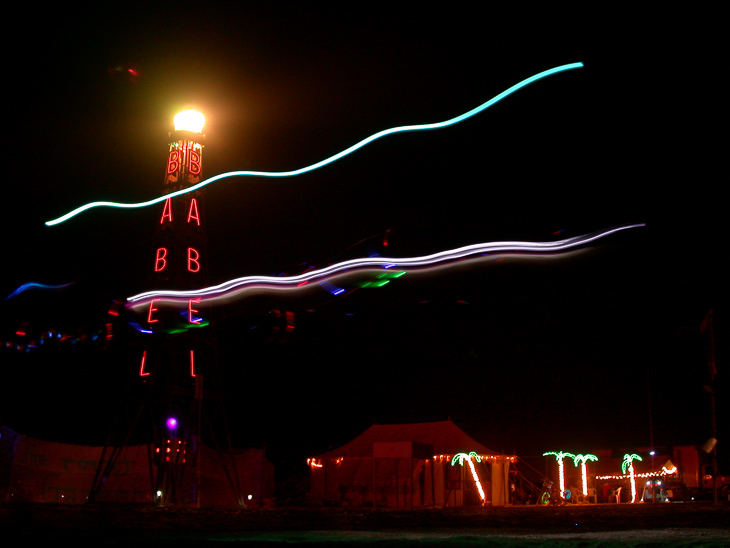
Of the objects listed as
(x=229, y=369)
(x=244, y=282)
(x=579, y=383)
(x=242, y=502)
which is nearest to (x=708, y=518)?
(x=244, y=282)

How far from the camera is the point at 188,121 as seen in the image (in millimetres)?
28844

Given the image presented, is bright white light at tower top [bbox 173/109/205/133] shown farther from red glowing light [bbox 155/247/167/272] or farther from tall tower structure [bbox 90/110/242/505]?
red glowing light [bbox 155/247/167/272]

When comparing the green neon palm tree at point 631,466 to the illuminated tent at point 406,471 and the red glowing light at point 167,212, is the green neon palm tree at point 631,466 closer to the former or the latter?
the illuminated tent at point 406,471

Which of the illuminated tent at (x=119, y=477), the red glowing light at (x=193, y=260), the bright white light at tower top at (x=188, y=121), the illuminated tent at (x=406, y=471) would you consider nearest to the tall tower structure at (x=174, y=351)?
the red glowing light at (x=193, y=260)

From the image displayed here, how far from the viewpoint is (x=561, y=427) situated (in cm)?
4659

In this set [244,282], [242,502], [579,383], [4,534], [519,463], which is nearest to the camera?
[4,534]

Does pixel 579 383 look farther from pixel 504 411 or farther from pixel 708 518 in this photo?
pixel 708 518

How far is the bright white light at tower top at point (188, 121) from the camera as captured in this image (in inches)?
1131

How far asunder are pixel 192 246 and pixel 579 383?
88.0 ft

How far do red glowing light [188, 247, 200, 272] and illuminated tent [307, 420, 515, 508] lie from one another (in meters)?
8.39

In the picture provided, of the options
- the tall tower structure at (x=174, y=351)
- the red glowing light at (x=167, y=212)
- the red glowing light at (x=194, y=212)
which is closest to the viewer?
the tall tower structure at (x=174, y=351)

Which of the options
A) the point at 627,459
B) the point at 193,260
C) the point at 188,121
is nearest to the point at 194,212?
the point at 193,260

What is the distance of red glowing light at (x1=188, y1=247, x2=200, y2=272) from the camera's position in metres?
26.1

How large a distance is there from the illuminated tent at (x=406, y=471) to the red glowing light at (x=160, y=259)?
902 cm
